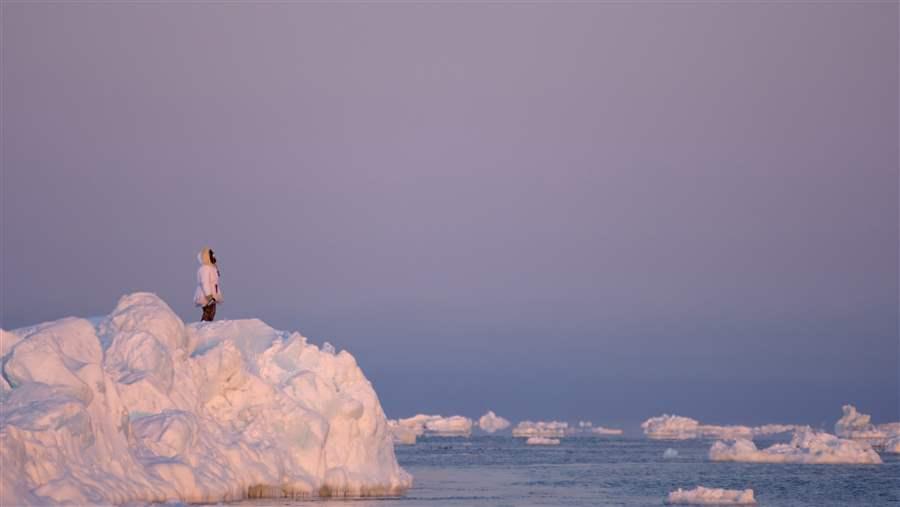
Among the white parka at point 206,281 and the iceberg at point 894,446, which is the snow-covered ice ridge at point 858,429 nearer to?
the iceberg at point 894,446

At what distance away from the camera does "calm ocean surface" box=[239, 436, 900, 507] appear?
119 feet

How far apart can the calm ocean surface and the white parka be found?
19.0 ft

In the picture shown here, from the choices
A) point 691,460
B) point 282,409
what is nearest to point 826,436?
point 691,460

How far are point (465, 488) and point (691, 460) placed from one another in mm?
25105

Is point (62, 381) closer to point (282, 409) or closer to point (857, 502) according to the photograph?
point (282, 409)

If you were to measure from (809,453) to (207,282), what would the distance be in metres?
33.0

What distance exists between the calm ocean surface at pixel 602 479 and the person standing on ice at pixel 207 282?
19.0 ft

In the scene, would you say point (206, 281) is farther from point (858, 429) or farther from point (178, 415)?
point (858, 429)

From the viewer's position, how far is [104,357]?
97.9 ft

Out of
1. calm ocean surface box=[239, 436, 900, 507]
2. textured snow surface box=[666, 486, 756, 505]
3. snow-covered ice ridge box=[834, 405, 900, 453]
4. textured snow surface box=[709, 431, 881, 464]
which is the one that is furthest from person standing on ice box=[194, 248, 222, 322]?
snow-covered ice ridge box=[834, 405, 900, 453]

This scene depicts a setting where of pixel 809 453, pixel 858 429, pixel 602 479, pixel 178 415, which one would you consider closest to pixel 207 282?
pixel 178 415

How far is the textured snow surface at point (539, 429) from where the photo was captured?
366 ft

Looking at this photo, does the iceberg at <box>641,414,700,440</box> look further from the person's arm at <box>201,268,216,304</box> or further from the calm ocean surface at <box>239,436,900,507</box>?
the person's arm at <box>201,268,216,304</box>

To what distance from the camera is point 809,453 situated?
2304 inches
